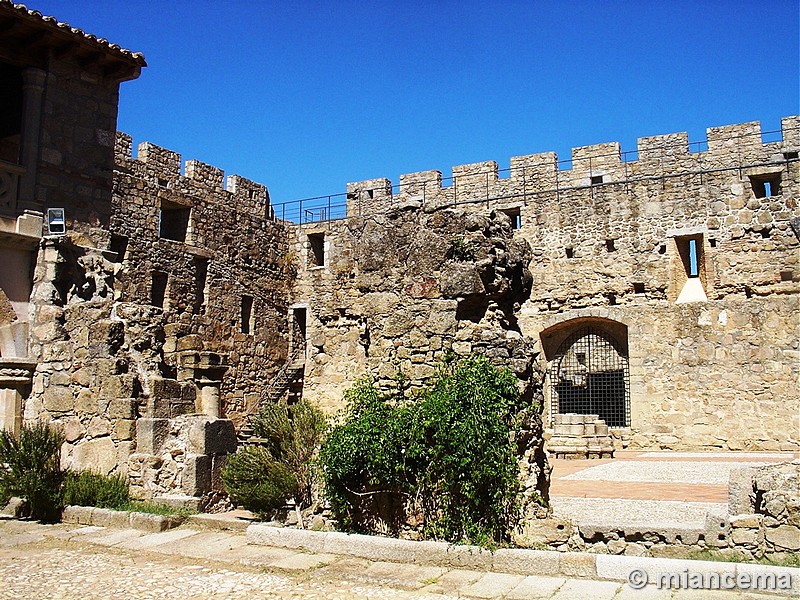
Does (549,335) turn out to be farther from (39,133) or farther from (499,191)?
(39,133)

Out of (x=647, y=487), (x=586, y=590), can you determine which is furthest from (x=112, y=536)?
(x=647, y=487)

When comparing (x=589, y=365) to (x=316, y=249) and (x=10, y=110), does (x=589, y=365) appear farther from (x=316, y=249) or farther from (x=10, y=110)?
(x=10, y=110)

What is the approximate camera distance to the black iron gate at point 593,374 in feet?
65.1

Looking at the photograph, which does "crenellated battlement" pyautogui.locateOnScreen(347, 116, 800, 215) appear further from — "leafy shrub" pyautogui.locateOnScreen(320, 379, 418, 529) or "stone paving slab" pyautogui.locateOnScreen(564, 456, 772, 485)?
"leafy shrub" pyautogui.locateOnScreen(320, 379, 418, 529)

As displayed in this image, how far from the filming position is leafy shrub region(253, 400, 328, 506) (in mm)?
7473

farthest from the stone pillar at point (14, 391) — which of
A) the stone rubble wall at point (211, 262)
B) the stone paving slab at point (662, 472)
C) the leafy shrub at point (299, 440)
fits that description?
the stone paving slab at point (662, 472)

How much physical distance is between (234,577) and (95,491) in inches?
136

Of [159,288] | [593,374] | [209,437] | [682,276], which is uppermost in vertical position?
[682,276]

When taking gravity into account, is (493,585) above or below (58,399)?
below

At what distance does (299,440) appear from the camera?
25.1ft

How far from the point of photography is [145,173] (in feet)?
54.2

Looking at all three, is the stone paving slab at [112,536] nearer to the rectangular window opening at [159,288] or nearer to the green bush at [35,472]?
the green bush at [35,472]

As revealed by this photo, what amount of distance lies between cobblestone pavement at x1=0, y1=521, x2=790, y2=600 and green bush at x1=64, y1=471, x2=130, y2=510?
1251 millimetres

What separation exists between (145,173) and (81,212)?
5.07 metres
